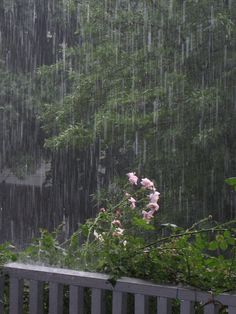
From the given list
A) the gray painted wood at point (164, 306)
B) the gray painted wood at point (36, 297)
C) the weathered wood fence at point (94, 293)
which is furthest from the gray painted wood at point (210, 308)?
the gray painted wood at point (36, 297)

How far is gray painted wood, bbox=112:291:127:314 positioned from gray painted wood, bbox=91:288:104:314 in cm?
5

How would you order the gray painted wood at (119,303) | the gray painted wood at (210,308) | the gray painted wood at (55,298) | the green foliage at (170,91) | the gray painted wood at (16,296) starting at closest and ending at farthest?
the gray painted wood at (210,308) → the gray painted wood at (119,303) → the gray painted wood at (55,298) → the gray painted wood at (16,296) → the green foliage at (170,91)

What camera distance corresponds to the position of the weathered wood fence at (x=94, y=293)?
221 cm

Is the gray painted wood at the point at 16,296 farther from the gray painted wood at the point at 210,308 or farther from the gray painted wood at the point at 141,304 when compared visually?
the gray painted wood at the point at 210,308

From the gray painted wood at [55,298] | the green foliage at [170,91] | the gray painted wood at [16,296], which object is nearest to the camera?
the gray painted wood at [55,298]

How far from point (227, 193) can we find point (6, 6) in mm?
10772

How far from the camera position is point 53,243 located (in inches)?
107

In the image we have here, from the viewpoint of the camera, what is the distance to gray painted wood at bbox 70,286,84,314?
2400 millimetres

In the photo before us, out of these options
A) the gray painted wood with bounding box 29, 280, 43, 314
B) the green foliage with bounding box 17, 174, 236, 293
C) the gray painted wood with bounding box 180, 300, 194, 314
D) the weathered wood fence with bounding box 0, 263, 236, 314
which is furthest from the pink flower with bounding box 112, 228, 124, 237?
the gray painted wood with bounding box 180, 300, 194, 314

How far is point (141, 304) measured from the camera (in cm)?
229

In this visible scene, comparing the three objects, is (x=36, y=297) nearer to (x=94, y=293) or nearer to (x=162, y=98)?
(x=94, y=293)

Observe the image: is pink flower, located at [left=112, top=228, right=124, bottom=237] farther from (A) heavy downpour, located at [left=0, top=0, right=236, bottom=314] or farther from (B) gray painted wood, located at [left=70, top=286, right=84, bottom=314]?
(B) gray painted wood, located at [left=70, top=286, right=84, bottom=314]

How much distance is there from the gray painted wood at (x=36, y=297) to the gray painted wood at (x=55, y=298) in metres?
0.07

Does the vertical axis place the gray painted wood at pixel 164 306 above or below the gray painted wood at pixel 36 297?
above
